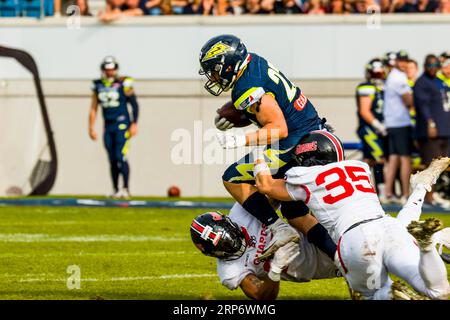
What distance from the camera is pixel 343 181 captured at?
6.61 metres

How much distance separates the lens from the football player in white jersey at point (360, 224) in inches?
242

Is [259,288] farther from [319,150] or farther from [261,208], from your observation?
[319,150]

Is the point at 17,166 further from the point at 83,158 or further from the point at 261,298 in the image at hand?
the point at 261,298

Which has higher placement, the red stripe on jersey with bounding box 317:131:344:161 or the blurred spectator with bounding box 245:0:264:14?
the red stripe on jersey with bounding box 317:131:344:161

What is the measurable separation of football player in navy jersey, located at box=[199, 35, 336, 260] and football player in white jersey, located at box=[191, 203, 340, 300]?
0.49 feet

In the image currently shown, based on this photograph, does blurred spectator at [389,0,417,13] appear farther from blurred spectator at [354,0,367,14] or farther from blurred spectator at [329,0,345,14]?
blurred spectator at [329,0,345,14]

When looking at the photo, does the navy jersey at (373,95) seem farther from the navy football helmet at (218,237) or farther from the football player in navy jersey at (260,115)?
the navy football helmet at (218,237)

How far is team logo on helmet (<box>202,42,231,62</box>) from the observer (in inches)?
296

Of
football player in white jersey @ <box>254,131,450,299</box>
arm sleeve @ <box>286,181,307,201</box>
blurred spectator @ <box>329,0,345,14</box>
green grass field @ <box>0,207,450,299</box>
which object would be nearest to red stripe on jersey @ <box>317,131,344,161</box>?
football player in white jersey @ <box>254,131,450,299</box>

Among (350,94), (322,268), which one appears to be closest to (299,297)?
(322,268)

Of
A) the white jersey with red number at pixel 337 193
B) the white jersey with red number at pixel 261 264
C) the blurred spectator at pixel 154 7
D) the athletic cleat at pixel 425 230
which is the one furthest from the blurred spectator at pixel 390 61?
the athletic cleat at pixel 425 230

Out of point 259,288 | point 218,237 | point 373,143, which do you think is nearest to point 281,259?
point 259,288

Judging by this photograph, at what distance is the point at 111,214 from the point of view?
14.0 metres
